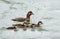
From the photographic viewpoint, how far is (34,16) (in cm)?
159

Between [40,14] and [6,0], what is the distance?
1.31ft

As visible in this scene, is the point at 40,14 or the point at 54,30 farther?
the point at 40,14

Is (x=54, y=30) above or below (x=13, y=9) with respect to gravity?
below

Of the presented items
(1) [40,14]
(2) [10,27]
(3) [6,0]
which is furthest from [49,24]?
(3) [6,0]

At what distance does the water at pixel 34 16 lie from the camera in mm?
1380

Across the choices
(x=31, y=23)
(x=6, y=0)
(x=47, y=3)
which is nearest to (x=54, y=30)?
(x=31, y=23)

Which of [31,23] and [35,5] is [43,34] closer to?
[31,23]

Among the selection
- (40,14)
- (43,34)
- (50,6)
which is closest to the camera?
(43,34)

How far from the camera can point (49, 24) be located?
149cm

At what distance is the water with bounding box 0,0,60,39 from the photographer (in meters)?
1.38

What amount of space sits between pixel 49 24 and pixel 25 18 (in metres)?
0.20

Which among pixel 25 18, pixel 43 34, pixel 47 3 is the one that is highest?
pixel 47 3

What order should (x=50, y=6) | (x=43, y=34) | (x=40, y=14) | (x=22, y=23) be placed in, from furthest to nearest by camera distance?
(x=50, y=6), (x=40, y=14), (x=22, y=23), (x=43, y=34)

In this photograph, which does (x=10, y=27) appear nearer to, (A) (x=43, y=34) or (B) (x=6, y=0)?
(A) (x=43, y=34)
